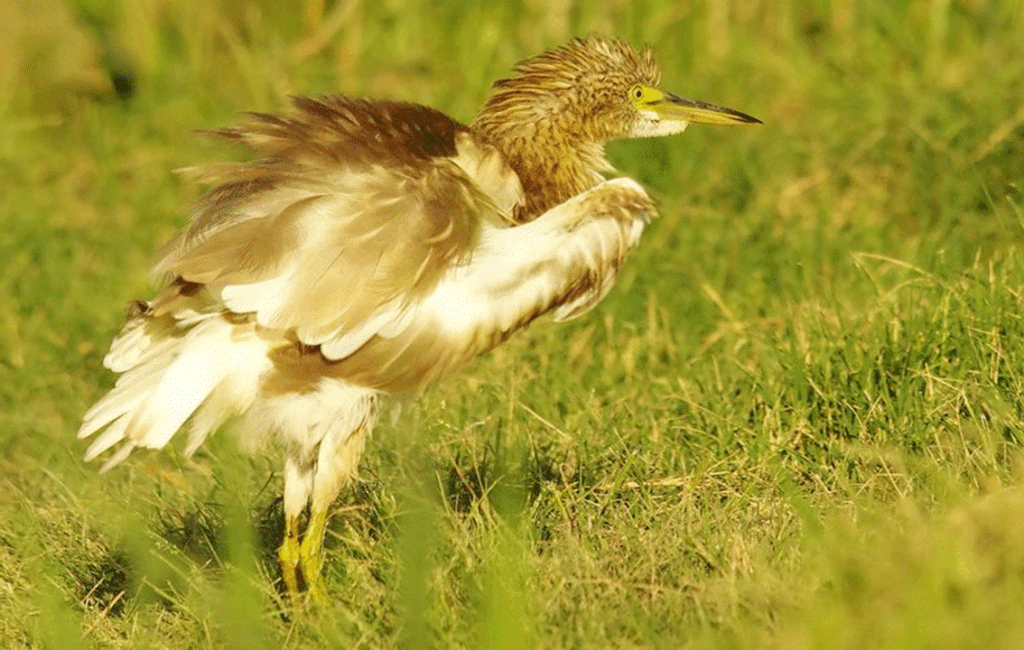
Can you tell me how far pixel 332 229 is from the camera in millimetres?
3697

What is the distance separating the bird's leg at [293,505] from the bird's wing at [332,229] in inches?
18.6

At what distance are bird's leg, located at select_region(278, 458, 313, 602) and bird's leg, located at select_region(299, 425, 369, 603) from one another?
36mm

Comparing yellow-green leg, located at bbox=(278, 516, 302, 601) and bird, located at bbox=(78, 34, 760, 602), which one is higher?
bird, located at bbox=(78, 34, 760, 602)

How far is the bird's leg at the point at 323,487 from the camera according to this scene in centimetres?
393

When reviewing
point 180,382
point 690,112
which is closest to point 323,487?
point 180,382

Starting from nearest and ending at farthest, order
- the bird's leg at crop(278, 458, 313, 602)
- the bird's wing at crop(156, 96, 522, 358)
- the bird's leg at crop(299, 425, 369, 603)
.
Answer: the bird's wing at crop(156, 96, 522, 358), the bird's leg at crop(299, 425, 369, 603), the bird's leg at crop(278, 458, 313, 602)

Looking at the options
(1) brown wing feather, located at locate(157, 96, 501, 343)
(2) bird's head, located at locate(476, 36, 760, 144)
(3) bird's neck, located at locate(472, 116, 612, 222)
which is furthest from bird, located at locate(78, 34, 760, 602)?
(2) bird's head, located at locate(476, 36, 760, 144)

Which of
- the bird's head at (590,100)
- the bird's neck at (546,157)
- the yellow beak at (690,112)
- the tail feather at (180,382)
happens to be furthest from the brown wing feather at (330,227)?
the yellow beak at (690,112)

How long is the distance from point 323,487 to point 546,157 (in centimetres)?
92

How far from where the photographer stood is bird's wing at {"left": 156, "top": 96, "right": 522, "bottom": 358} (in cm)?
366

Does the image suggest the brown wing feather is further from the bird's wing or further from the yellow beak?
the yellow beak

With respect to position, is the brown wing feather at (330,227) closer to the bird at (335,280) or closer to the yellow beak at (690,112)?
the bird at (335,280)

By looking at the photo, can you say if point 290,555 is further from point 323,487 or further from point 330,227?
point 330,227

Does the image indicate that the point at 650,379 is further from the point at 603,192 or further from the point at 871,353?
the point at 603,192
